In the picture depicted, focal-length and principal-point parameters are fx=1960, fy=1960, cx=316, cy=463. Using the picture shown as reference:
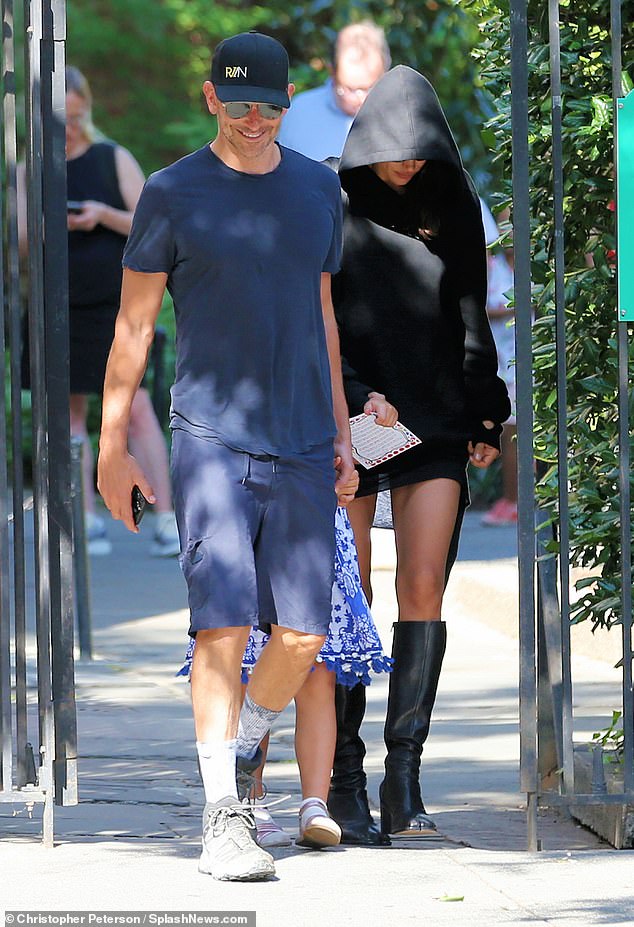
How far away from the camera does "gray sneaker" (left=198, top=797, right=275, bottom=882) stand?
4367mm

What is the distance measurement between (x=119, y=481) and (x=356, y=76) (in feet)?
8.67

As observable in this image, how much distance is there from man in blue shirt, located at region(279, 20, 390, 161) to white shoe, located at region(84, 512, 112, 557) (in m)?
4.00

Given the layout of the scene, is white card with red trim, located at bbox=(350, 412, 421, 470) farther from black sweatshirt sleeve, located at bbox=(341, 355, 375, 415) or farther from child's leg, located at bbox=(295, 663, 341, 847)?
child's leg, located at bbox=(295, 663, 341, 847)

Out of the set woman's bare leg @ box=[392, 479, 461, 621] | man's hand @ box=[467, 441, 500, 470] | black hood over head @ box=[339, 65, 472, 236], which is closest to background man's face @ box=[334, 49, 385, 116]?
black hood over head @ box=[339, 65, 472, 236]

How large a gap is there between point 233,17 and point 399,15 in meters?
4.69

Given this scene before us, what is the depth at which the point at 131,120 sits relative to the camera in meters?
22.0

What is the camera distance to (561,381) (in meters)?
4.60

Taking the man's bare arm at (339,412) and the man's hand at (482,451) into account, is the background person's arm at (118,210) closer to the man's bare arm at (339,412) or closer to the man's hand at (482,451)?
the man's hand at (482,451)

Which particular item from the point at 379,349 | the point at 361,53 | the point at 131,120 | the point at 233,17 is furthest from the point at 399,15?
the point at 379,349

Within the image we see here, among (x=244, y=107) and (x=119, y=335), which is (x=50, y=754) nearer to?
(x=119, y=335)

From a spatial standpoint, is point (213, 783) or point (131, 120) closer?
point (213, 783)

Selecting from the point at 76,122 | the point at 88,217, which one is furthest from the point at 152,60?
the point at 88,217

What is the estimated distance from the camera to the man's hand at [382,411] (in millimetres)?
5098

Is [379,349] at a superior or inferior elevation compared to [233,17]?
inferior
